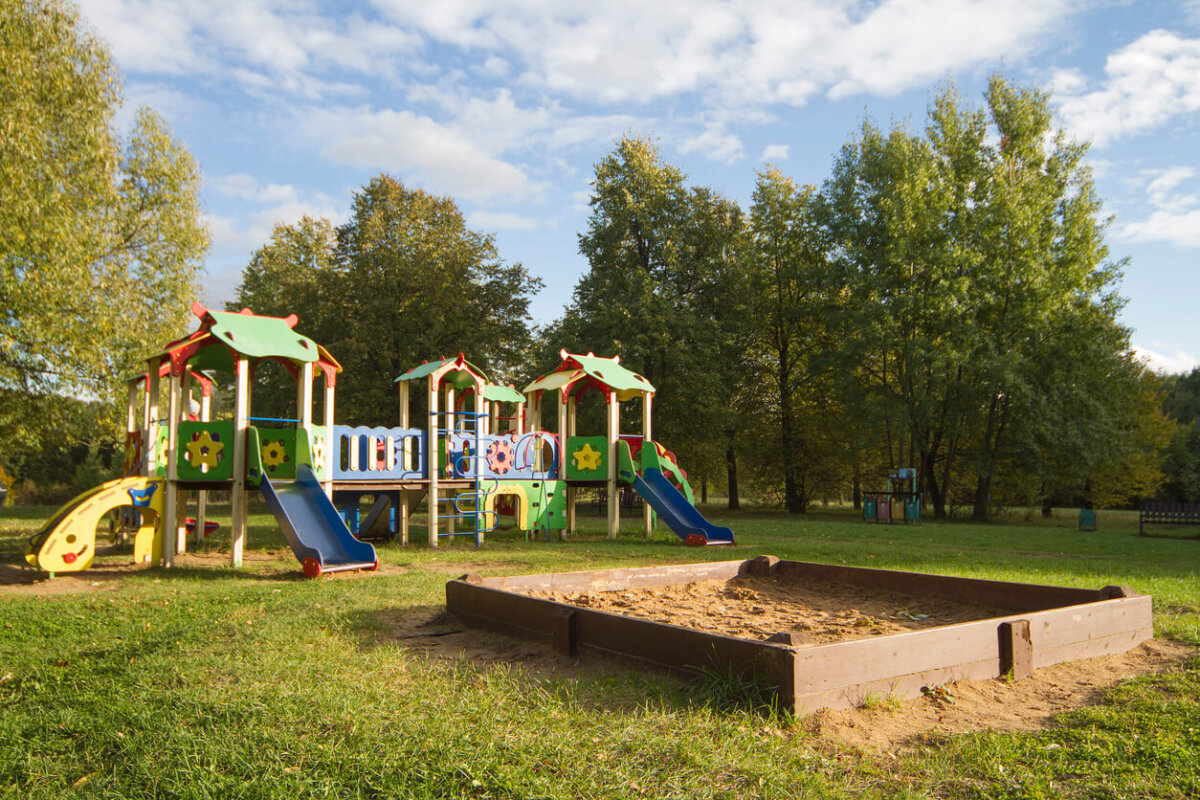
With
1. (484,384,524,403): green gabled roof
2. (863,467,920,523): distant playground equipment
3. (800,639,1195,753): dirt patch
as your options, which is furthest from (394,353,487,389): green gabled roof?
(863,467,920,523): distant playground equipment

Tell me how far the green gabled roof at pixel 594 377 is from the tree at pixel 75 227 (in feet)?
28.4

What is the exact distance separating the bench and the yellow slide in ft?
75.7

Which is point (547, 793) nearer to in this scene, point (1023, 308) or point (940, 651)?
point (940, 651)

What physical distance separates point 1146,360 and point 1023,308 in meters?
12.5

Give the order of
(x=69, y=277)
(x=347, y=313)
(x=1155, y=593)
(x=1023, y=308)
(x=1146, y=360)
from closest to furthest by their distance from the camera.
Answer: (x=1155, y=593), (x=69, y=277), (x=1023, y=308), (x=347, y=313), (x=1146, y=360)

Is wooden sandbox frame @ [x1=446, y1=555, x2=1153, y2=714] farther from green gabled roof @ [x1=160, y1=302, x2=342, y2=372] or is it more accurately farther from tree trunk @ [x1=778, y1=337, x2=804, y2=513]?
tree trunk @ [x1=778, y1=337, x2=804, y2=513]

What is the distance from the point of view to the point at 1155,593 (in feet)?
28.1

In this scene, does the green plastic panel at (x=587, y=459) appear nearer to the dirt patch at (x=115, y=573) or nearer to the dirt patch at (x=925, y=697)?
the dirt patch at (x=115, y=573)

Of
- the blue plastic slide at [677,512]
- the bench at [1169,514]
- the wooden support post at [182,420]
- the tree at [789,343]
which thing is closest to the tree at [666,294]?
the tree at [789,343]

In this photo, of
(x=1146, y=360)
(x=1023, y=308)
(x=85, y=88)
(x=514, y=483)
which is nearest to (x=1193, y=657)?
(x=514, y=483)

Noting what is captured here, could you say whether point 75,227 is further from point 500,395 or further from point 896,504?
point 896,504

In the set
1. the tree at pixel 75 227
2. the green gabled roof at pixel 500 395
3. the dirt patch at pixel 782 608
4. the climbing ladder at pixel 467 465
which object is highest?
the tree at pixel 75 227

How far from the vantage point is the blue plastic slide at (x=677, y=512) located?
15.5m

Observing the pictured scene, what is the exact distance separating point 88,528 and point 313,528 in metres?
2.90
